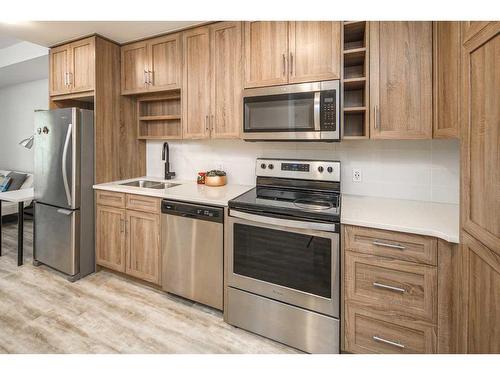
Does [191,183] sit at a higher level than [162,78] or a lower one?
lower

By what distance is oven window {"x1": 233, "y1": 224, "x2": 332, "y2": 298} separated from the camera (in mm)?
1638

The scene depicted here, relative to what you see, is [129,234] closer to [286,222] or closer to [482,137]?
[286,222]

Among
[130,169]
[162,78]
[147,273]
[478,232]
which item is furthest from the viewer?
[130,169]

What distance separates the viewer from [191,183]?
277cm

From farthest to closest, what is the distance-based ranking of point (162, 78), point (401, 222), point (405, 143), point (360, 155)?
point (162, 78)
point (360, 155)
point (405, 143)
point (401, 222)

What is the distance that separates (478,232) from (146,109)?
3.11m

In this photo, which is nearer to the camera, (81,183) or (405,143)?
(405,143)

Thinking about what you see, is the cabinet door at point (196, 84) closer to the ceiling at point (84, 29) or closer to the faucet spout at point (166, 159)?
the ceiling at point (84, 29)

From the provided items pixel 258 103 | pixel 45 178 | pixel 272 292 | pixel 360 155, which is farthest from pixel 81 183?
pixel 360 155

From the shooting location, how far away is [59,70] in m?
2.93

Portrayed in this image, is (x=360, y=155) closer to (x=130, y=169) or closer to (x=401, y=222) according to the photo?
(x=401, y=222)

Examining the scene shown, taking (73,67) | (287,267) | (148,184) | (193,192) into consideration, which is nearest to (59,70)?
(73,67)

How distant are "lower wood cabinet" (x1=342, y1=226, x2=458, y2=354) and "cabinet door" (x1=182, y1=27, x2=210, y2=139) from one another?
158 cm

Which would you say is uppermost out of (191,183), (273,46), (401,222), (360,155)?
(273,46)
